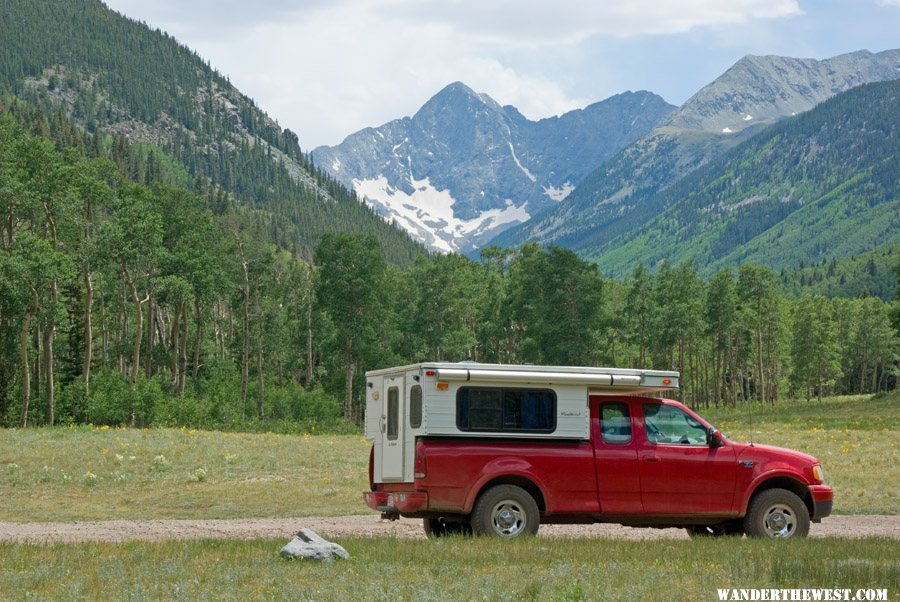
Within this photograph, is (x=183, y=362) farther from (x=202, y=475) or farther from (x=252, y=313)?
(x=202, y=475)

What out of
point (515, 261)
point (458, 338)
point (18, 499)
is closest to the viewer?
point (18, 499)

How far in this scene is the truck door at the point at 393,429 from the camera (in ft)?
57.8

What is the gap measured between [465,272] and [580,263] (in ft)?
62.2

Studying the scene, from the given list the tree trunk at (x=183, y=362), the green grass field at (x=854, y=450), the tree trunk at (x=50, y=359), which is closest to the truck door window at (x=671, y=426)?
the green grass field at (x=854, y=450)

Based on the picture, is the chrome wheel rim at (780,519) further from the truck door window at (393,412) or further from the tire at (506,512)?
the truck door window at (393,412)

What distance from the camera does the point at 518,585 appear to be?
40.2ft

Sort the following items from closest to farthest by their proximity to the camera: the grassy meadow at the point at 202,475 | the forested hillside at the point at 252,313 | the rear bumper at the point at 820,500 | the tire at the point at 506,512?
1. the tire at the point at 506,512
2. the rear bumper at the point at 820,500
3. the grassy meadow at the point at 202,475
4. the forested hillside at the point at 252,313

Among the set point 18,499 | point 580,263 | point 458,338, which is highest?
point 580,263

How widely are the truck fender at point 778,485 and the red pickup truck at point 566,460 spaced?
0.02 meters

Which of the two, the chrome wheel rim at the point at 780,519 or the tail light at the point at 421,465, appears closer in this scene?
the tail light at the point at 421,465

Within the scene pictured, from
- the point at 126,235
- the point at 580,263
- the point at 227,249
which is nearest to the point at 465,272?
the point at 580,263

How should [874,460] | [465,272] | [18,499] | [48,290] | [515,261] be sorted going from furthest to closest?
[515,261] → [465,272] → [48,290] → [874,460] → [18,499]

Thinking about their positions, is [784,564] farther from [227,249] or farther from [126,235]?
[227,249]

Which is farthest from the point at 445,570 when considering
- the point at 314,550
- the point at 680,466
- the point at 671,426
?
the point at 671,426
